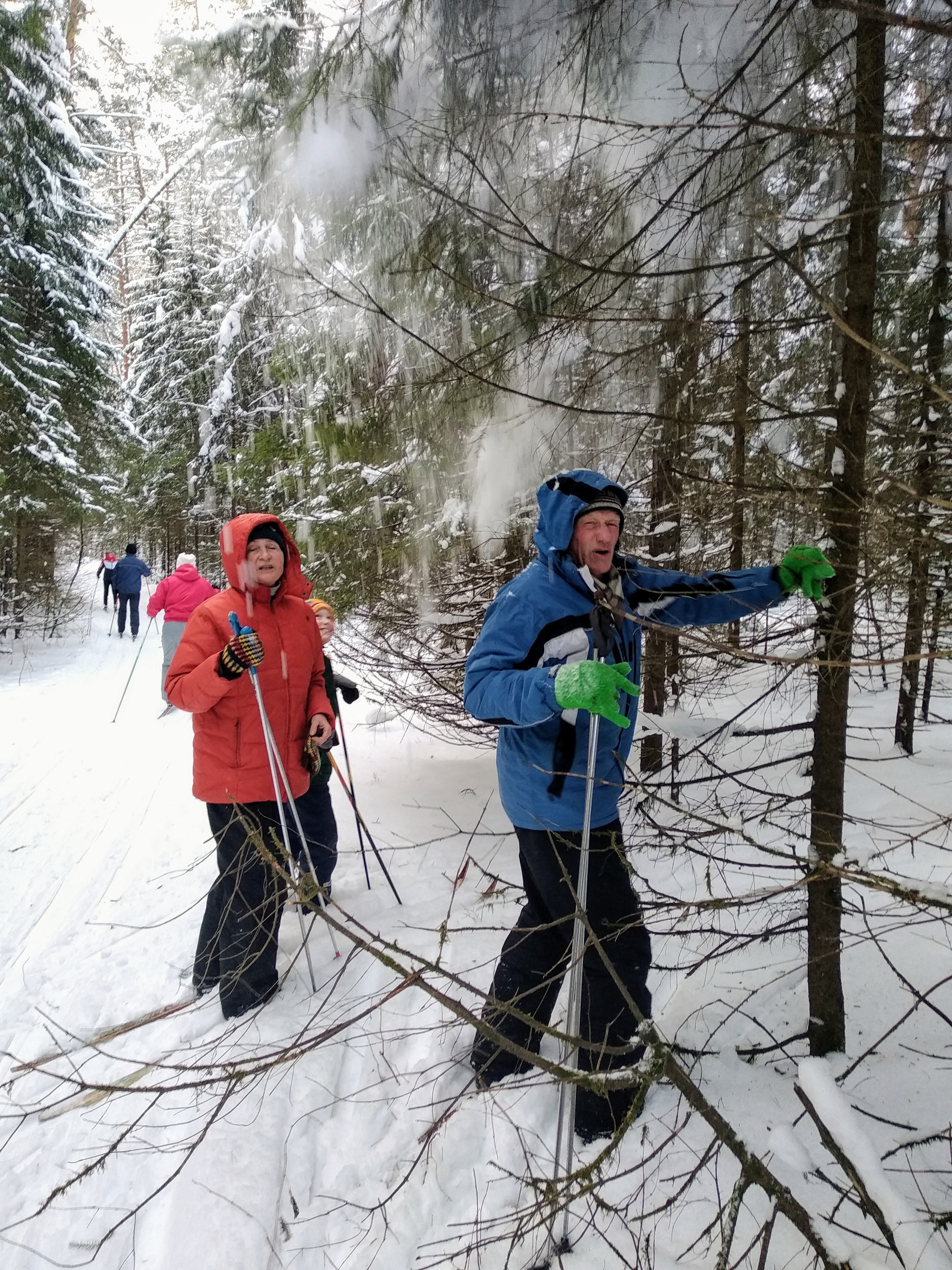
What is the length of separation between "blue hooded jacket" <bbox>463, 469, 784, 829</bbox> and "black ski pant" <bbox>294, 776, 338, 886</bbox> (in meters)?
1.71

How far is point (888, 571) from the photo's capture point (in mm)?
1779

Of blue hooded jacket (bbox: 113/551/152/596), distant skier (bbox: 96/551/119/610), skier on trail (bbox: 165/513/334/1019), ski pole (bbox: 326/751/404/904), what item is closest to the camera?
skier on trail (bbox: 165/513/334/1019)

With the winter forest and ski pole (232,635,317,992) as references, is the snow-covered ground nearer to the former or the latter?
the winter forest

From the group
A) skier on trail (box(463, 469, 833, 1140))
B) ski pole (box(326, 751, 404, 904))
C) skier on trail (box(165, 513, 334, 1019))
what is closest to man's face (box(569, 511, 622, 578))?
Answer: skier on trail (box(463, 469, 833, 1140))

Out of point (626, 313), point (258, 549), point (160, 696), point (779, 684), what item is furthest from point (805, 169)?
point (160, 696)

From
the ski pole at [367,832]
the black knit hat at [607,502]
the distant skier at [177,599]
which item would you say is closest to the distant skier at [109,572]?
the distant skier at [177,599]

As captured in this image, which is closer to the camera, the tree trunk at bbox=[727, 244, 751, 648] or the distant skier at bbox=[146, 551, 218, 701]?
the tree trunk at bbox=[727, 244, 751, 648]

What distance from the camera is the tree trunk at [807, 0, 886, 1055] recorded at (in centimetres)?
205

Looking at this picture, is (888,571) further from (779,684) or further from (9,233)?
(9,233)

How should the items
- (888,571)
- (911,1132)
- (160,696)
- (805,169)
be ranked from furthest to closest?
(160,696), (805,169), (911,1132), (888,571)

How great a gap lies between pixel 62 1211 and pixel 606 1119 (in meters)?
1.88

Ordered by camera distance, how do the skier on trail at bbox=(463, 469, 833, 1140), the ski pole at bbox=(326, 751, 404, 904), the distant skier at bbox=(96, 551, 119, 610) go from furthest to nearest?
the distant skier at bbox=(96, 551, 119, 610) < the ski pole at bbox=(326, 751, 404, 904) < the skier on trail at bbox=(463, 469, 833, 1140)

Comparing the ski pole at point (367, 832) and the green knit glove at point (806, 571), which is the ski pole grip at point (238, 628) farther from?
the green knit glove at point (806, 571)

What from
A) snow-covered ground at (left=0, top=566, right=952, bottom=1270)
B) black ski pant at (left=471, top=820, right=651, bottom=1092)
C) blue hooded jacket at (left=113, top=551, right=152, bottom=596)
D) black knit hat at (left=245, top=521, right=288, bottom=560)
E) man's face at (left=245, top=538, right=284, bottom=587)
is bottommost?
snow-covered ground at (left=0, top=566, right=952, bottom=1270)
